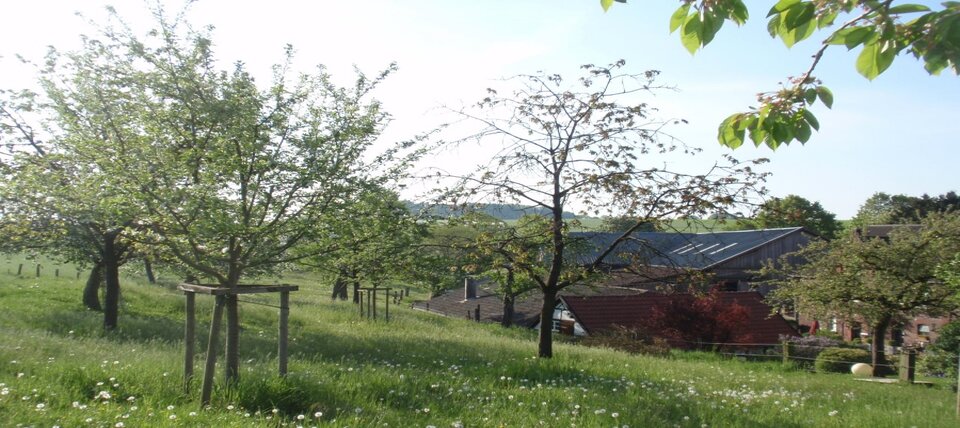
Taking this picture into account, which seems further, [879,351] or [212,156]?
[879,351]

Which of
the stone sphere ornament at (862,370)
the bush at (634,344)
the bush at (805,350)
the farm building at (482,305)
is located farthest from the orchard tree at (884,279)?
the farm building at (482,305)

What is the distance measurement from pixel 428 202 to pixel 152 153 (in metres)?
5.75

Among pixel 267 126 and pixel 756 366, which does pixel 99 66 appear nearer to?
pixel 267 126

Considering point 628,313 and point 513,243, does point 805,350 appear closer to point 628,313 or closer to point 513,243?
point 628,313

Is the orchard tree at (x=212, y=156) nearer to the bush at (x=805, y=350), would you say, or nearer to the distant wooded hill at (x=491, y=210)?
the distant wooded hill at (x=491, y=210)

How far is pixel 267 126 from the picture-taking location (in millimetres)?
8250

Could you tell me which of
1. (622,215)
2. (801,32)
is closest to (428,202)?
(622,215)

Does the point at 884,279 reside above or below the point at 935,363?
above

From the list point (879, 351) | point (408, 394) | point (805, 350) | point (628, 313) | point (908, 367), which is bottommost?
point (805, 350)

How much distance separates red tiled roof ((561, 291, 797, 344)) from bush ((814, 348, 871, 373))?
33.2 ft

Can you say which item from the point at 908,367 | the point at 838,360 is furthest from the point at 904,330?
the point at 908,367

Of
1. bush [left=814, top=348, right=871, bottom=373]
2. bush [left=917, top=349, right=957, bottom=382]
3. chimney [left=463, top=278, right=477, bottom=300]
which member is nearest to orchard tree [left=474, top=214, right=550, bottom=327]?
bush [left=917, top=349, right=957, bottom=382]

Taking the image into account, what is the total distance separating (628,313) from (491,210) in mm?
24570

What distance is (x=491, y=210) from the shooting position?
13.4 metres
